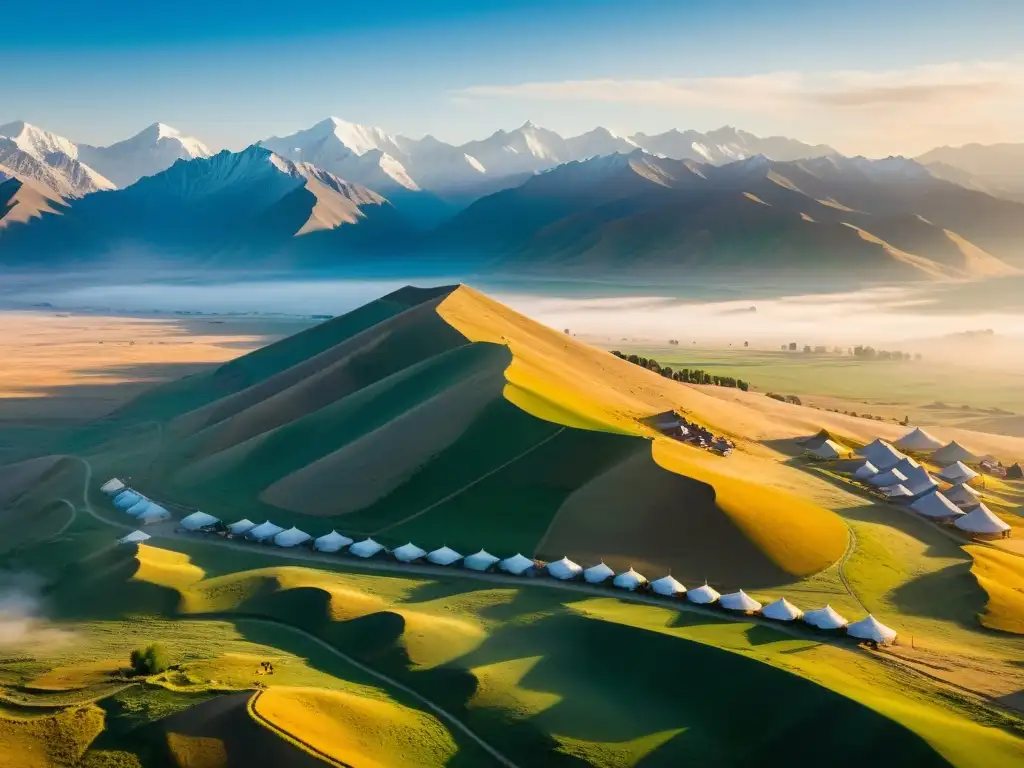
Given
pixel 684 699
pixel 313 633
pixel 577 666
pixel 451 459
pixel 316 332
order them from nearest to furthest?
pixel 684 699 < pixel 577 666 < pixel 313 633 < pixel 451 459 < pixel 316 332

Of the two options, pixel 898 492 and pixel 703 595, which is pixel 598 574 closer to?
pixel 703 595

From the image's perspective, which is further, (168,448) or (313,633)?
(168,448)

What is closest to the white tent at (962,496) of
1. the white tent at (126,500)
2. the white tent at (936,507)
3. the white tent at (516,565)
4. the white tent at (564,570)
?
the white tent at (936,507)

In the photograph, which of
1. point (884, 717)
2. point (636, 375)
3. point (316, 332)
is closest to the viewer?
point (884, 717)

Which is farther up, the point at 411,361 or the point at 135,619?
the point at 411,361

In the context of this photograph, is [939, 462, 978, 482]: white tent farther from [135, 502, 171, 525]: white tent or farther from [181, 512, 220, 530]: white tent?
[135, 502, 171, 525]: white tent

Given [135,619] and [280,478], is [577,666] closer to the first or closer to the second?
[135,619]

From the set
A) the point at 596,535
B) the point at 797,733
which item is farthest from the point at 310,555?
the point at 797,733

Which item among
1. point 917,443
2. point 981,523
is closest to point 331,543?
point 981,523
